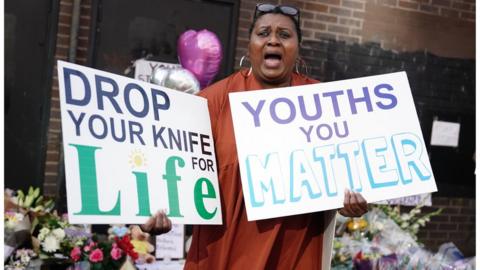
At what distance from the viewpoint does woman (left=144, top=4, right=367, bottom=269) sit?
8.08 ft

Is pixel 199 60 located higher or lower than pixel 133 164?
higher

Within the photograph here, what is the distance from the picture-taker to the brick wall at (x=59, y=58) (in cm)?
494

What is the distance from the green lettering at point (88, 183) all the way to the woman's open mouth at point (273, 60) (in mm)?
713

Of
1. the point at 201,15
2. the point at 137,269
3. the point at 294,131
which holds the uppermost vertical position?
the point at 201,15

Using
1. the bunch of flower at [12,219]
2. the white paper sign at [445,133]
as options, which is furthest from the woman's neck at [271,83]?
the white paper sign at [445,133]

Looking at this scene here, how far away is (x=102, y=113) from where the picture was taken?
2.47 metres

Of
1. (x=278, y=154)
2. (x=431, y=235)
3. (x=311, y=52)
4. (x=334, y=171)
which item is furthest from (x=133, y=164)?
(x=431, y=235)

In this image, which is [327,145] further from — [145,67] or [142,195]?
[145,67]

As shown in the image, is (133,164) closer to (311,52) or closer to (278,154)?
(278,154)

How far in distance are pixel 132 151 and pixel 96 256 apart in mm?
1472

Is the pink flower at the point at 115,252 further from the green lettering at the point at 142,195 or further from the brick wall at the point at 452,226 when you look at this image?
the brick wall at the point at 452,226

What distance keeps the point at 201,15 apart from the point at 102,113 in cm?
291

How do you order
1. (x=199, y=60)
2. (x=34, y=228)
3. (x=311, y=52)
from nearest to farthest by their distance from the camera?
1. (x=34, y=228)
2. (x=199, y=60)
3. (x=311, y=52)

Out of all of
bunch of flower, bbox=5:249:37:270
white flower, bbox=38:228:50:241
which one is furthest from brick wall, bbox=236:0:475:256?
bunch of flower, bbox=5:249:37:270
